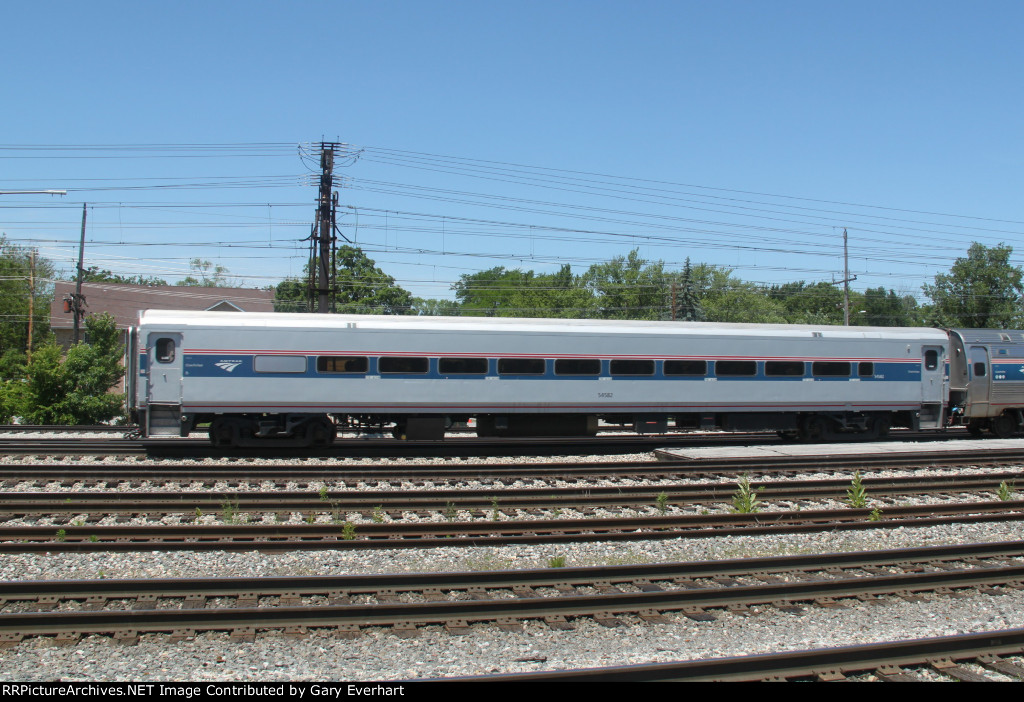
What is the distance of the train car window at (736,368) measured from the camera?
1933 cm

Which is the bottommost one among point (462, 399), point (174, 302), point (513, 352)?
point (462, 399)

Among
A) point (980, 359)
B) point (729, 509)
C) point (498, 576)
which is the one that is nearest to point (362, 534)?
point (498, 576)

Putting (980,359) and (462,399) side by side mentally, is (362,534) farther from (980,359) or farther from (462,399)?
(980,359)

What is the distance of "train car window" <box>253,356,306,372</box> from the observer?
16.7m

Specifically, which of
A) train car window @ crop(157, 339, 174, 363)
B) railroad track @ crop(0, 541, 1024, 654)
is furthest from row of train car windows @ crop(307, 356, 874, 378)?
railroad track @ crop(0, 541, 1024, 654)

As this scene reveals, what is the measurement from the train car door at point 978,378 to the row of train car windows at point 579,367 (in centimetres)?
395

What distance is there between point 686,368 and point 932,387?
8281 mm

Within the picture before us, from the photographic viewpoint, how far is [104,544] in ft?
28.9

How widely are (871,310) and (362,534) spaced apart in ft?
323

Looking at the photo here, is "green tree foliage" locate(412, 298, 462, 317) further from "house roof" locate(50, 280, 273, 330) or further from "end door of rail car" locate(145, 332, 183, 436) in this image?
"end door of rail car" locate(145, 332, 183, 436)

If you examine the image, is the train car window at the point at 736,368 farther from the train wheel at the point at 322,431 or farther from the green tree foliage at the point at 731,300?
the green tree foliage at the point at 731,300

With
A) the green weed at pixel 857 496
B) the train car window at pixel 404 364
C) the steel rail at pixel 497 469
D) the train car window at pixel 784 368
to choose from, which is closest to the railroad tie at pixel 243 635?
the steel rail at pixel 497 469

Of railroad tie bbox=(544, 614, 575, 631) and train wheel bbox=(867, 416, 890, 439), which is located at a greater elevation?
train wheel bbox=(867, 416, 890, 439)

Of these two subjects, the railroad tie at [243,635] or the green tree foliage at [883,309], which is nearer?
the railroad tie at [243,635]
